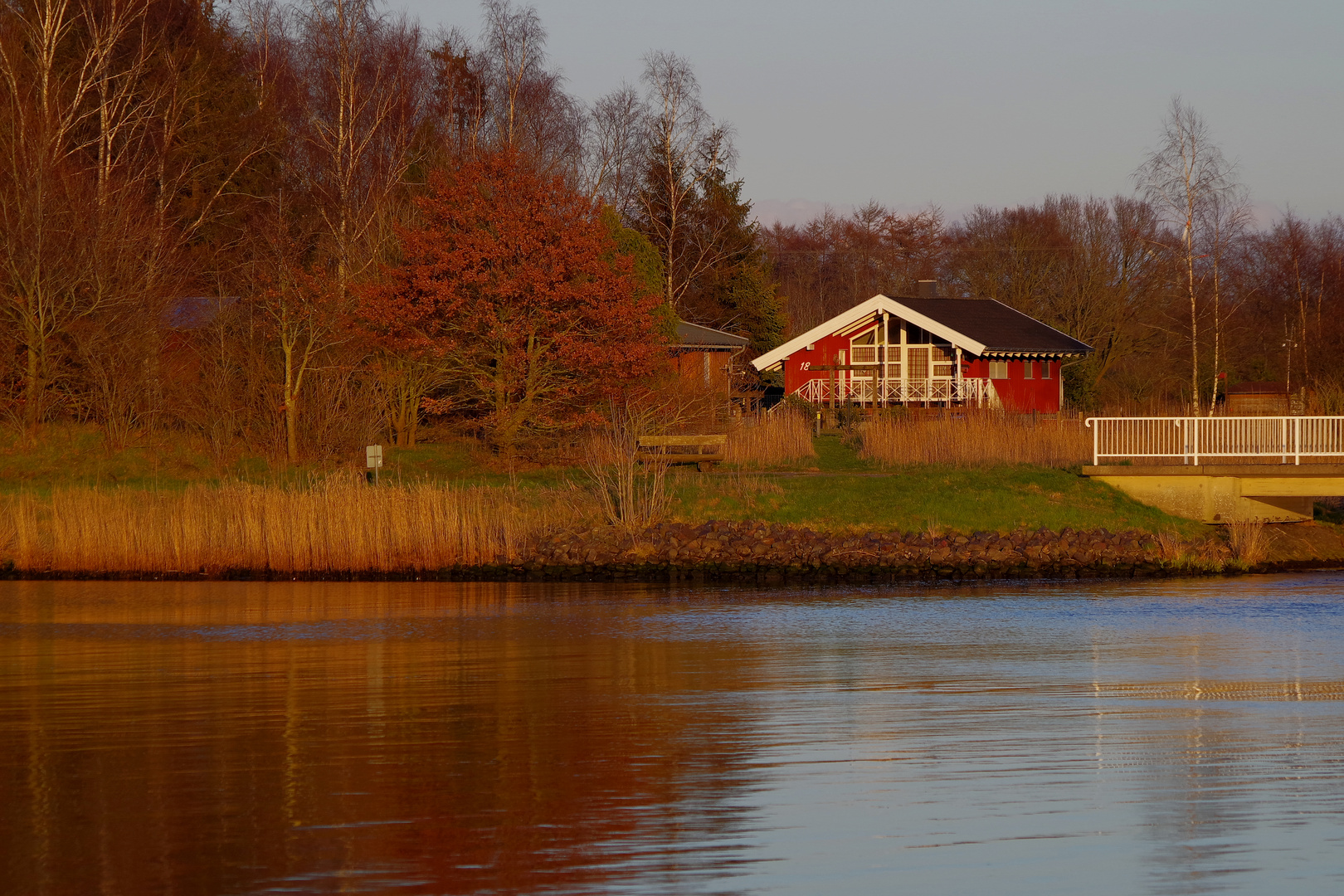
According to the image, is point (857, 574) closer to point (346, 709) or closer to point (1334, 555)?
point (1334, 555)

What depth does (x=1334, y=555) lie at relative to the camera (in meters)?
25.3

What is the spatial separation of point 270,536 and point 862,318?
31.6 m

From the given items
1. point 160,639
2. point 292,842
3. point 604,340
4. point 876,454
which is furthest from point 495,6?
point 292,842

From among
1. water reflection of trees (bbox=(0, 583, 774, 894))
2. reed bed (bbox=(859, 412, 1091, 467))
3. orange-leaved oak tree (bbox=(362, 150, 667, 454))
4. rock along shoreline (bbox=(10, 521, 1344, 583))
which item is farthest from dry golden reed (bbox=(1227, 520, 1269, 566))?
orange-leaved oak tree (bbox=(362, 150, 667, 454))

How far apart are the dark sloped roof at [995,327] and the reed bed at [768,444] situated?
18.0m

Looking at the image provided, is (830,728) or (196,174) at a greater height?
(196,174)

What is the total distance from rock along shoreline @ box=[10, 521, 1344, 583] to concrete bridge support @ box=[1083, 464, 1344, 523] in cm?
196

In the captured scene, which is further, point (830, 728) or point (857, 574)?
point (857, 574)

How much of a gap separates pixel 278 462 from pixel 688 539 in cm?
1088

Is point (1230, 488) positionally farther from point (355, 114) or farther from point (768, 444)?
A: point (355, 114)

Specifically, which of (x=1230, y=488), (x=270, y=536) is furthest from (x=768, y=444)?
(x=270, y=536)

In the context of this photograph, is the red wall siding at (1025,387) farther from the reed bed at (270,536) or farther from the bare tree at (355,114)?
the reed bed at (270,536)

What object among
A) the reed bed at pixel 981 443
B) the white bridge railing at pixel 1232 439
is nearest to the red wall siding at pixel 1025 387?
the reed bed at pixel 981 443

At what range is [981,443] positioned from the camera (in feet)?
97.6
